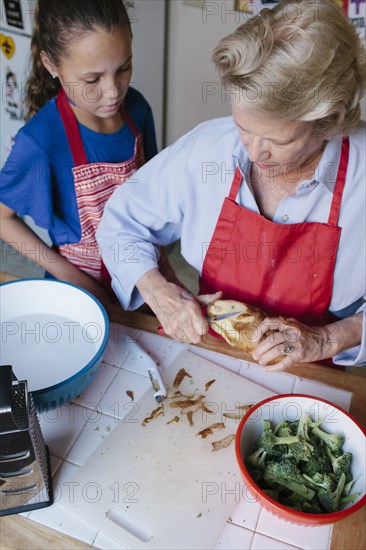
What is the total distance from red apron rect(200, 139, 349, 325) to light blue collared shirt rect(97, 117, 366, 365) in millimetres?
21

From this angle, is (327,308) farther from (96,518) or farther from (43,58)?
(43,58)

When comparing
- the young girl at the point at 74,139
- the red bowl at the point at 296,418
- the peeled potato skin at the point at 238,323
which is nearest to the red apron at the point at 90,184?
Answer: the young girl at the point at 74,139

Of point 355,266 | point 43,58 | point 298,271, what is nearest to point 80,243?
point 43,58

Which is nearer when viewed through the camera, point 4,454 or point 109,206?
point 4,454

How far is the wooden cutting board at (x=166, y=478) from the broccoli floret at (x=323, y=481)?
0.48 feet

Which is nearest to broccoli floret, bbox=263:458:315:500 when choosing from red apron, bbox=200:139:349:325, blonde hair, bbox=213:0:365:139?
red apron, bbox=200:139:349:325

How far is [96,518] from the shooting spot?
3.41ft

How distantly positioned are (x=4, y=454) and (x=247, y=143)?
0.82 meters

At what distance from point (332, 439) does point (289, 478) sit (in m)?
0.14

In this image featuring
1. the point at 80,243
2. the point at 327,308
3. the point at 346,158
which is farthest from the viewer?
the point at 80,243

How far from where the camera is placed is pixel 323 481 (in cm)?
103

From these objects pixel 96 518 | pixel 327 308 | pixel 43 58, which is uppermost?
pixel 43 58

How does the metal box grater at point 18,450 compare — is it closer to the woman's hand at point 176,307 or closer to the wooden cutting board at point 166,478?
the wooden cutting board at point 166,478

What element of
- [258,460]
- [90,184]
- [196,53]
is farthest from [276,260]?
[196,53]
